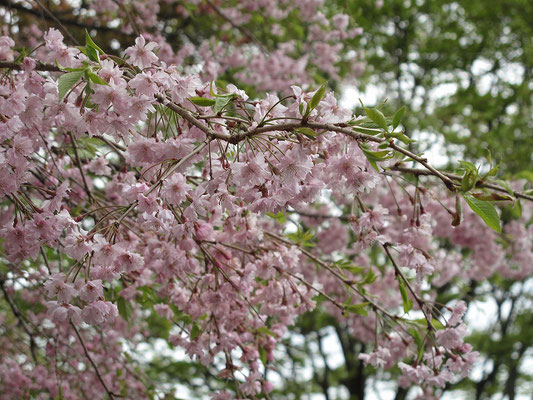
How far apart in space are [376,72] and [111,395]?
7.80 meters

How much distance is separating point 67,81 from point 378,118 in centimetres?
96

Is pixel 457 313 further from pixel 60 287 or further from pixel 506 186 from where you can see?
pixel 60 287

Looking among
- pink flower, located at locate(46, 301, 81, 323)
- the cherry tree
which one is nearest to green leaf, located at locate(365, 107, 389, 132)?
the cherry tree

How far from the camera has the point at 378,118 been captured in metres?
1.53

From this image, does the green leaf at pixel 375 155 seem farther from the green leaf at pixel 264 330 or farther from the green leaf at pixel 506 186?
the green leaf at pixel 264 330

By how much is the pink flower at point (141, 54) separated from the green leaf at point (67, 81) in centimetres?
27

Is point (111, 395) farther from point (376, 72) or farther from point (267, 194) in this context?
point (376, 72)

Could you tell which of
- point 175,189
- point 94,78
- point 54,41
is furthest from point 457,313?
point 54,41

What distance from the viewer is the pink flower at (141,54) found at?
1.70 meters

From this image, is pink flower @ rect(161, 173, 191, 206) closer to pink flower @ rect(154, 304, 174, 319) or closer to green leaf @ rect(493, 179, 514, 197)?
green leaf @ rect(493, 179, 514, 197)

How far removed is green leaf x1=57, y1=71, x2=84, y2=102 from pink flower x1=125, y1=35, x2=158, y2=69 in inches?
10.8

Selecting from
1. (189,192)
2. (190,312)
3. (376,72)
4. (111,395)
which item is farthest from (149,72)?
(376,72)

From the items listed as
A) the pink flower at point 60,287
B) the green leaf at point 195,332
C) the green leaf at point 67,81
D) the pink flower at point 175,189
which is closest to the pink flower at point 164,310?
the green leaf at point 195,332

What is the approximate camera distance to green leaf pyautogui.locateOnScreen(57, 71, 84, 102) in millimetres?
1446
